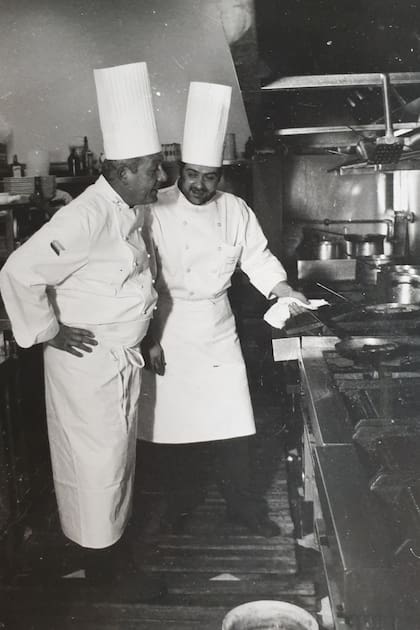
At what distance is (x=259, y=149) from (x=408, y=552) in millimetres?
4925

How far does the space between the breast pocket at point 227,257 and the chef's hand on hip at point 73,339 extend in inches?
29.6

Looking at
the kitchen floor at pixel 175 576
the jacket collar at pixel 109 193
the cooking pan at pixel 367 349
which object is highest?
the jacket collar at pixel 109 193

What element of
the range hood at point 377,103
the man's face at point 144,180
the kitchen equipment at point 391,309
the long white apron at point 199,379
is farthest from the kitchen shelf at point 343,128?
the man's face at point 144,180

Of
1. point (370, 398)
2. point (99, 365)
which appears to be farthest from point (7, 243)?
point (370, 398)

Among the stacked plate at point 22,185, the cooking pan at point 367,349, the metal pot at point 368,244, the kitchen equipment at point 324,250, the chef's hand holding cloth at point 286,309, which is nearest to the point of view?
the cooking pan at point 367,349

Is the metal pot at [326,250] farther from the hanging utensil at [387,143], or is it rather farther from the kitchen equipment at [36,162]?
the kitchen equipment at [36,162]

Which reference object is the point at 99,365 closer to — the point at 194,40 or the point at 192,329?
the point at 192,329

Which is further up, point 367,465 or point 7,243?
point 7,243

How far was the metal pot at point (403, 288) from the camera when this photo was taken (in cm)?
310

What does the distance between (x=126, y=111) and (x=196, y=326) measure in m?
0.89

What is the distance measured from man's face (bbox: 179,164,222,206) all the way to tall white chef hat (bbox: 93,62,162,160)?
278 millimetres

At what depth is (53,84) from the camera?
591cm

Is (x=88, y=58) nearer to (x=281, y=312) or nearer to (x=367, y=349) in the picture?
(x=281, y=312)

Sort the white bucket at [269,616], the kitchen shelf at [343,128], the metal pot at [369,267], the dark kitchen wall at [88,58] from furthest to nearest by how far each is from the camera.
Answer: the dark kitchen wall at [88,58] → the metal pot at [369,267] → the kitchen shelf at [343,128] → the white bucket at [269,616]
